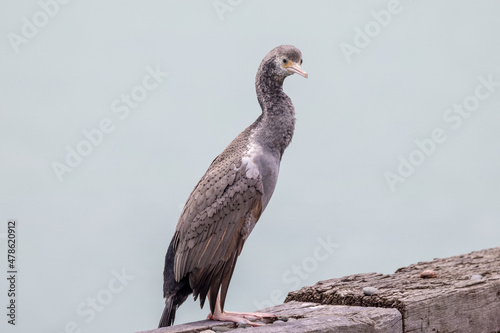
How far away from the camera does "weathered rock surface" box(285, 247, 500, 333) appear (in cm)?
443

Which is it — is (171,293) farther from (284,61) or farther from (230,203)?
(284,61)

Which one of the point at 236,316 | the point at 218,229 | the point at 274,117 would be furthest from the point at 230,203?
the point at 236,316

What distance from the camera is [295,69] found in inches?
161

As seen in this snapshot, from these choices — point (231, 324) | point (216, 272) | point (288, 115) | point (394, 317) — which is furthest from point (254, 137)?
point (394, 317)

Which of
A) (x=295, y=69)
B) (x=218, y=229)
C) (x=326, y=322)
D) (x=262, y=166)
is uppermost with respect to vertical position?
(x=295, y=69)

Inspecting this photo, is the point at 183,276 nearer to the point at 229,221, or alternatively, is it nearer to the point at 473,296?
the point at 229,221

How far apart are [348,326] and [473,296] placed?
1.17m

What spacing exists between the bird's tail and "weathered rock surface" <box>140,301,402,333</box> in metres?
0.12

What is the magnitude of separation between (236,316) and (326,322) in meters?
0.54

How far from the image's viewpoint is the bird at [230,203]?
399 cm

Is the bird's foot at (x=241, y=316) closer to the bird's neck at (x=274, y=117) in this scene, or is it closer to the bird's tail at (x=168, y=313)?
the bird's tail at (x=168, y=313)

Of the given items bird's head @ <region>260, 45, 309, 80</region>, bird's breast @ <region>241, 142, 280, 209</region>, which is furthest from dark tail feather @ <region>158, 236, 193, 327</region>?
bird's head @ <region>260, 45, 309, 80</region>

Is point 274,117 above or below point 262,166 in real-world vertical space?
above

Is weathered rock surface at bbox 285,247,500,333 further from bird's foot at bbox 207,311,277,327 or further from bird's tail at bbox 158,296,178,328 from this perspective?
bird's tail at bbox 158,296,178,328
